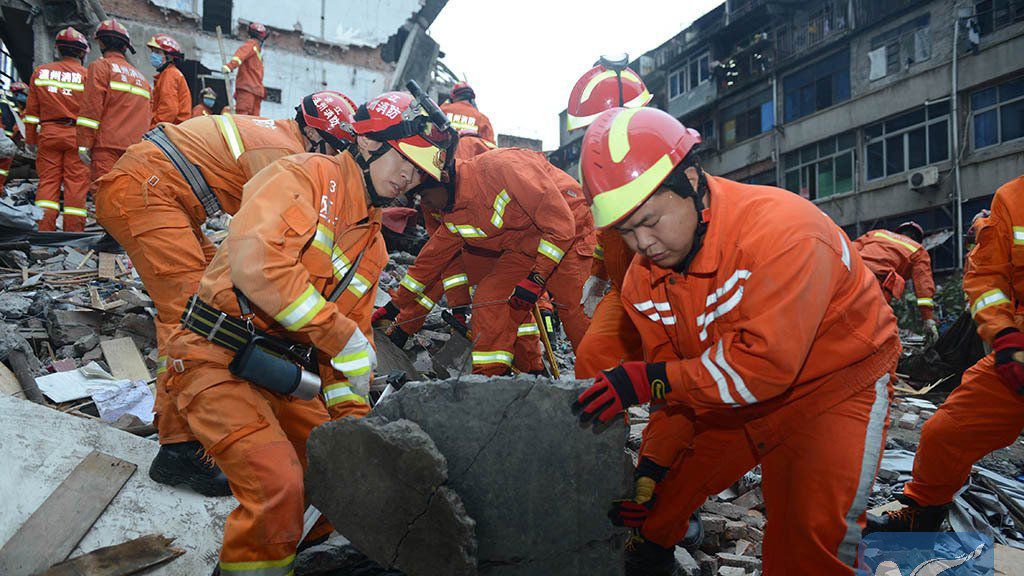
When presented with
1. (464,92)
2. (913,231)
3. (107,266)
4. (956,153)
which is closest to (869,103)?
(956,153)

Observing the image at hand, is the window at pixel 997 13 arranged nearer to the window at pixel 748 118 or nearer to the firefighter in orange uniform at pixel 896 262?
the window at pixel 748 118

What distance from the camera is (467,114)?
764cm

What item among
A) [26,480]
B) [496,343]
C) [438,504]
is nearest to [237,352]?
[438,504]

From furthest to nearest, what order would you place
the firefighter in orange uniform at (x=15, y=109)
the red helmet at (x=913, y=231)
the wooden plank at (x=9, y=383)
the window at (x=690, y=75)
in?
1. the window at (x=690, y=75)
2. the firefighter in orange uniform at (x=15, y=109)
3. the red helmet at (x=913, y=231)
4. the wooden plank at (x=9, y=383)

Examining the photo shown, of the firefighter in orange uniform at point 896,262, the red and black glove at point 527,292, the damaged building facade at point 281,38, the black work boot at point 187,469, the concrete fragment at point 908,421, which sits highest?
the damaged building facade at point 281,38

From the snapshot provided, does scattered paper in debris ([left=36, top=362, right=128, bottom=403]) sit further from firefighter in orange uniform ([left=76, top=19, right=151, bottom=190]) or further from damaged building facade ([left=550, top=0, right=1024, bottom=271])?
damaged building facade ([left=550, top=0, right=1024, bottom=271])

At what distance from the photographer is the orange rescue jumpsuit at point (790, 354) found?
6.20ft

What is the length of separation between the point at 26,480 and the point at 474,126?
19.4 ft

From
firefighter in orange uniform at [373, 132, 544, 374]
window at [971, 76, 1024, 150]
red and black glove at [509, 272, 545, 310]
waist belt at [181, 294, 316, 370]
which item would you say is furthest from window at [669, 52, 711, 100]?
waist belt at [181, 294, 316, 370]

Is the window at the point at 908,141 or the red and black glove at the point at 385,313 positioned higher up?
the window at the point at 908,141

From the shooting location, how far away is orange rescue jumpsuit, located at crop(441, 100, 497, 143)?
24.7ft

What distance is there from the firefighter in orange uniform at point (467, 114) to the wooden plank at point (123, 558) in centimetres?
574

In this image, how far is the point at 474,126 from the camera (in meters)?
7.54

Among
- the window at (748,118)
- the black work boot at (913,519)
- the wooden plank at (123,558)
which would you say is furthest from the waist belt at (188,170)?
the window at (748,118)
